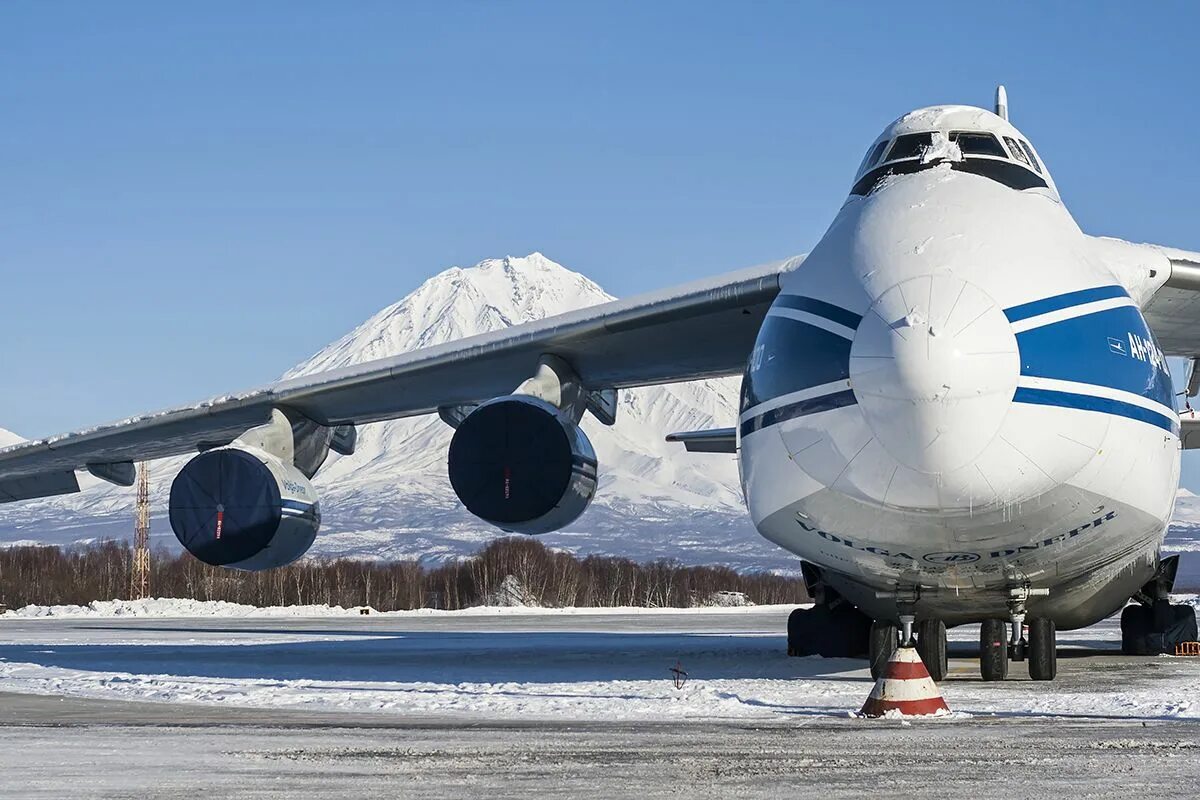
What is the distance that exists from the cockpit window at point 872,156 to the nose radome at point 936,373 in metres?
2.62

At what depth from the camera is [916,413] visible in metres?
8.60

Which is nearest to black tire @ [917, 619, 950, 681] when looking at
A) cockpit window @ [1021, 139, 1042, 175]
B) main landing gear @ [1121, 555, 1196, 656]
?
cockpit window @ [1021, 139, 1042, 175]

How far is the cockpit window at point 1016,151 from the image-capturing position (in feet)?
36.5

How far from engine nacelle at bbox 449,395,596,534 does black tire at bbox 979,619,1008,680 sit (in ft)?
12.1

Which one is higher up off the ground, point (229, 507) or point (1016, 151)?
point (1016, 151)

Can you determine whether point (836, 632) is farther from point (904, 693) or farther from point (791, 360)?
point (791, 360)

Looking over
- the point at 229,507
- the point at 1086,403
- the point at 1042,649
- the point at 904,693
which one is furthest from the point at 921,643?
the point at 229,507

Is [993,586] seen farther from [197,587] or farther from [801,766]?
[197,587]

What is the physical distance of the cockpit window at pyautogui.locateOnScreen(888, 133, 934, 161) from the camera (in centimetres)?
1105

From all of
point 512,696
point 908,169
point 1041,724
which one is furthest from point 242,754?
point 908,169

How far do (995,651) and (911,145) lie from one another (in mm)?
3779

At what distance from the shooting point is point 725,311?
13602mm

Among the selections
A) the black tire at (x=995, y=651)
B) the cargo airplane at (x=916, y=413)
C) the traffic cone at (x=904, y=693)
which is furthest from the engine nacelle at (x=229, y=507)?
the traffic cone at (x=904, y=693)

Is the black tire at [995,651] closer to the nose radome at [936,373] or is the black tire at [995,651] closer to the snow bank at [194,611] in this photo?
the nose radome at [936,373]
